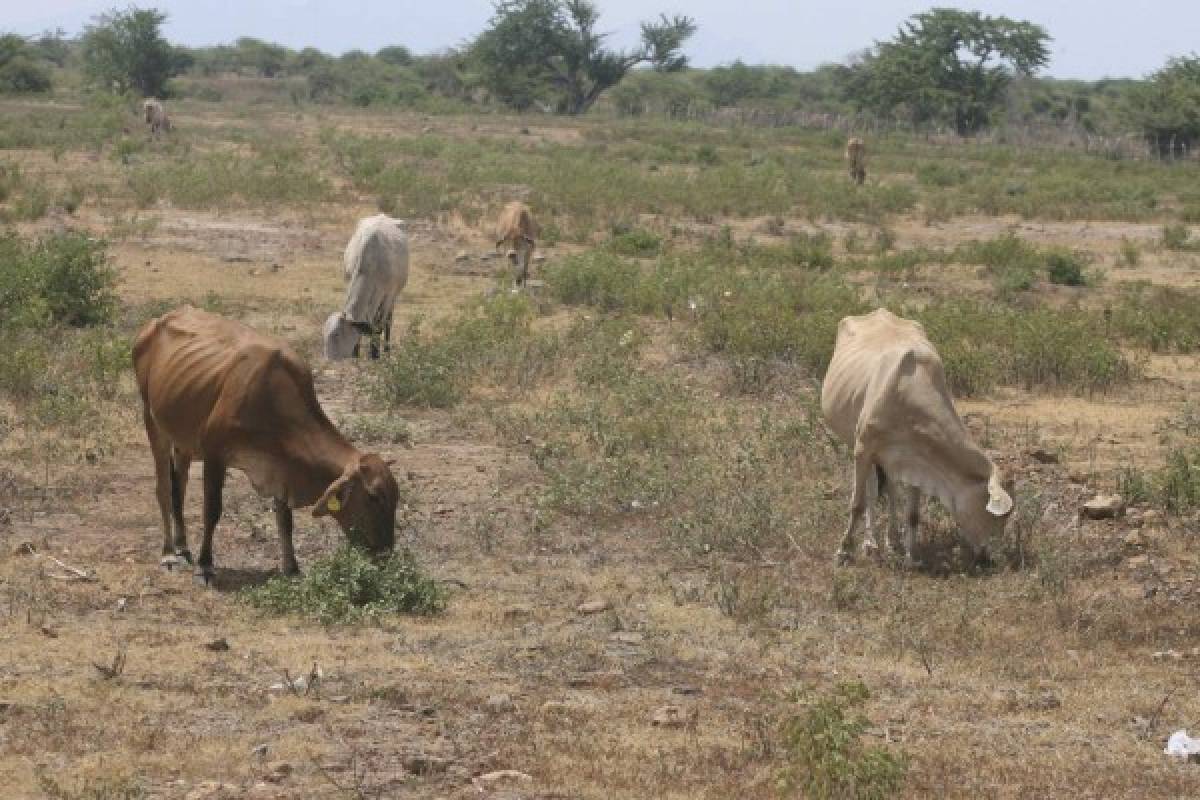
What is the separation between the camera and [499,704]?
25.4 ft

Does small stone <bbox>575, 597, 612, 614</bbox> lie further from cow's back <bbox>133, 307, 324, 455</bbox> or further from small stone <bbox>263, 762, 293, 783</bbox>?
small stone <bbox>263, 762, 293, 783</bbox>

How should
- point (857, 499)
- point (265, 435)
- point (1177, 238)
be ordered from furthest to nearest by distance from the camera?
point (1177, 238)
point (857, 499)
point (265, 435)

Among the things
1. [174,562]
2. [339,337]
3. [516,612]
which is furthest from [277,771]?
[339,337]

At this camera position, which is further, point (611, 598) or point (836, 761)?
point (611, 598)

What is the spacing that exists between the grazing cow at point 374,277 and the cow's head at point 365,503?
6.70m

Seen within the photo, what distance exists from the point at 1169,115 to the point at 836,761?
5000 cm

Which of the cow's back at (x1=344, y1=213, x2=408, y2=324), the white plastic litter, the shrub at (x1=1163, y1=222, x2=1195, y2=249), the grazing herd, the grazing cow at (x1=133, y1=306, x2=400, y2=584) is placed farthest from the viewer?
the shrub at (x1=1163, y1=222, x2=1195, y2=249)

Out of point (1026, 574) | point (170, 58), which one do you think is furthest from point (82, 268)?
point (170, 58)

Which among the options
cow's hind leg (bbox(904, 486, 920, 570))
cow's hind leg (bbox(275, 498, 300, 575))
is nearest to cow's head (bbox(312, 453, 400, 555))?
cow's hind leg (bbox(275, 498, 300, 575))

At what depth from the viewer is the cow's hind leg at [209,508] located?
9641 mm

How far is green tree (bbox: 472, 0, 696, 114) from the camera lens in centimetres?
7450

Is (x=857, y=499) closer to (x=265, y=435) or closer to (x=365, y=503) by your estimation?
(x=365, y=503)

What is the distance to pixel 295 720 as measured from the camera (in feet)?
24.4

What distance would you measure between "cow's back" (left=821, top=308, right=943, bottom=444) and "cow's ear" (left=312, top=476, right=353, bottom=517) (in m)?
3.30
